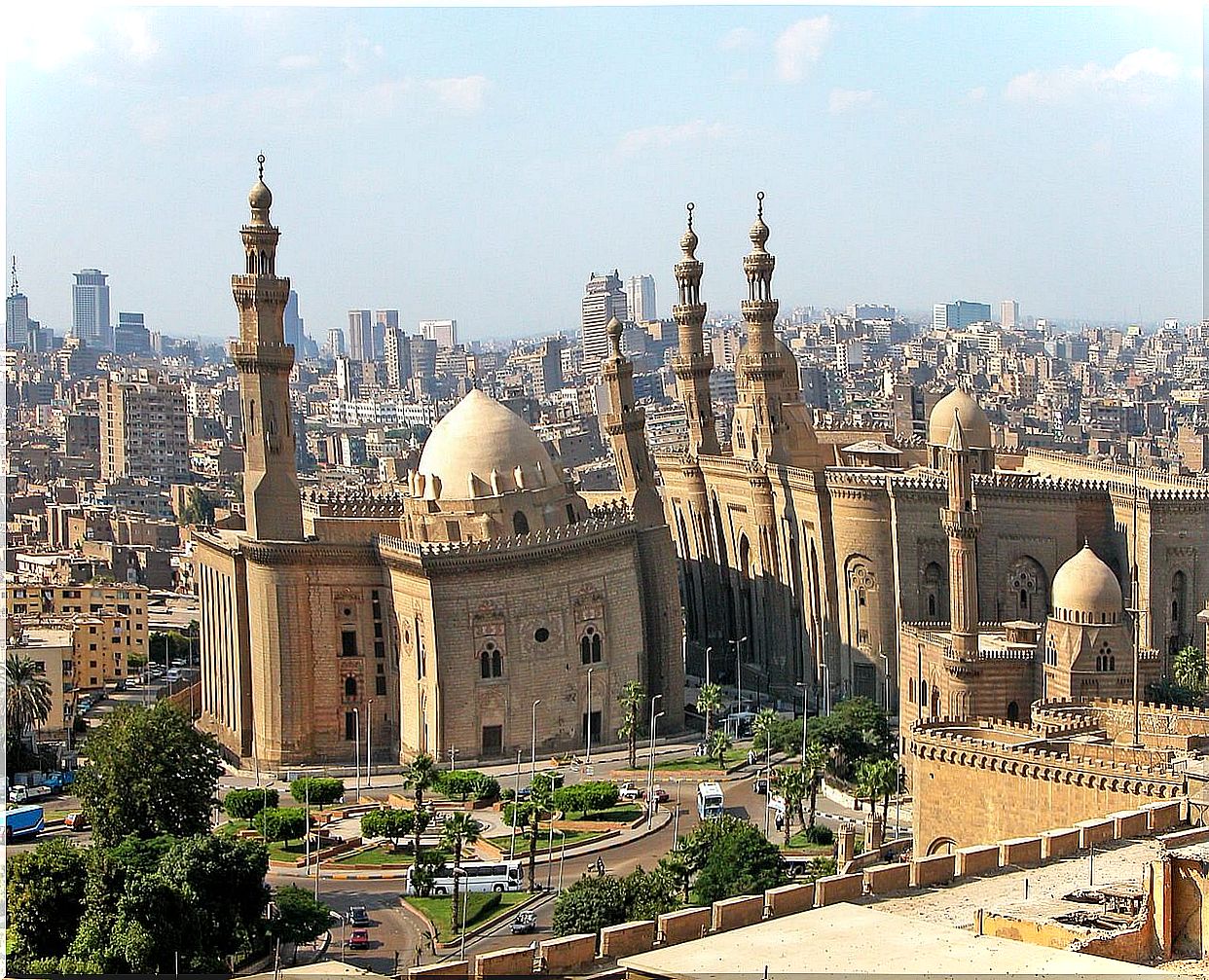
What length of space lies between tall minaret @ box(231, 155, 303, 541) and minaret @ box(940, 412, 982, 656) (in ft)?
42.1

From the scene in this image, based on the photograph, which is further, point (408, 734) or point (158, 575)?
point (158, 575)

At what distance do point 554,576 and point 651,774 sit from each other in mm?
4765

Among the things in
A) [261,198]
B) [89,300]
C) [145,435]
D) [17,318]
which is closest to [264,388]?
[261,198]

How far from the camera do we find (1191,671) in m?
41.1

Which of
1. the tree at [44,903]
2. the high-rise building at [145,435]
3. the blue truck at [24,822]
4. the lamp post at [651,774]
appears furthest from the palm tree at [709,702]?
the high-rise building at [145,435]

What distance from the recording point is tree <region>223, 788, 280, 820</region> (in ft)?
133

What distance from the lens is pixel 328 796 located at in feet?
139

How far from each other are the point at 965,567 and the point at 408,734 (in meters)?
11.9

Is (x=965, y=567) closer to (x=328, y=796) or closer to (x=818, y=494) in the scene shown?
(x=818, y=494)

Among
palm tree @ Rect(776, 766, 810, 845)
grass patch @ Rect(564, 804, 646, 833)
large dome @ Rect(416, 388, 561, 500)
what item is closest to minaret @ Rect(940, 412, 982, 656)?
palm tree @ Rect(776, 766, 810, 845)

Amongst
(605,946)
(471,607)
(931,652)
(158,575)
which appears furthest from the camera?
(158,575)

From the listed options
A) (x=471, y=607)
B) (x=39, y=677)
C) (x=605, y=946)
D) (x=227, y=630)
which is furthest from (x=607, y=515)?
(x=605, y=946)

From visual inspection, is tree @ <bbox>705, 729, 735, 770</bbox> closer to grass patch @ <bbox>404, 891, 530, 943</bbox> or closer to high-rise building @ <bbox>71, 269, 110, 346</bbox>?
grass patch @ <bbox>404, 891, 530, 943</bbox>

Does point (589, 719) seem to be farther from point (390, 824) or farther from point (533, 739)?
point (390, 824)
